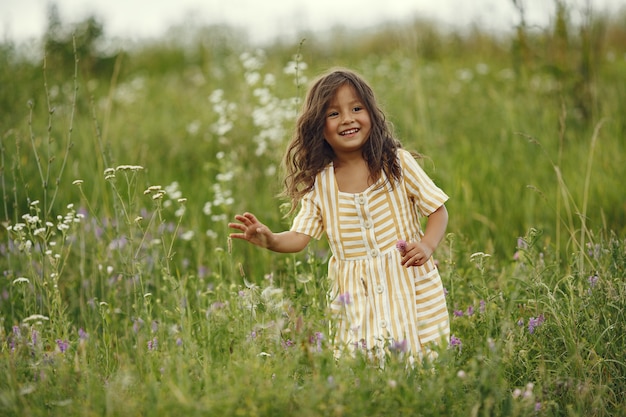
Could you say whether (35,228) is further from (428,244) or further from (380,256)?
(428,244)

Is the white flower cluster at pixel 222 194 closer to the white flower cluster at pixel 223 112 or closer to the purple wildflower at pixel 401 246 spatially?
the white flower cluster at pixel 223 112

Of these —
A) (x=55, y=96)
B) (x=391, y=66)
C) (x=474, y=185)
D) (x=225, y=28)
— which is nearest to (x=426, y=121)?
(x=474, y=185)

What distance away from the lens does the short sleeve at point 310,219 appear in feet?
9.59

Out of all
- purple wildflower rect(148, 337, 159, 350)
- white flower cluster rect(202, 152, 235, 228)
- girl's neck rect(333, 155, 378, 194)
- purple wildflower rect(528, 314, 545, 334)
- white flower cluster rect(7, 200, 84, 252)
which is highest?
girl's neck rect(333, 155, 378, 194)

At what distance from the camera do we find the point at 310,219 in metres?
2.94

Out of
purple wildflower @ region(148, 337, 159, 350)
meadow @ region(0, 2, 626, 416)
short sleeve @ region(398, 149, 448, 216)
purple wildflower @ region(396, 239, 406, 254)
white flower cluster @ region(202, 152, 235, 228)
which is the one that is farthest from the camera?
white flower cluster @ region(202, 152, 235, 228)

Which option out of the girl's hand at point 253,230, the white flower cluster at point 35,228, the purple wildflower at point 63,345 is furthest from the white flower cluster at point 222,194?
the purple wildflower at point 63,345

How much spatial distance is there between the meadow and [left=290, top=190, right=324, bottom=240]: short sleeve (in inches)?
7.1

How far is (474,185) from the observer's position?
4.99 m

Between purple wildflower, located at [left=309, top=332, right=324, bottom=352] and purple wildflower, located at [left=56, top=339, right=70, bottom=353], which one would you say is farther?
purple wildflower, located at [left=56, top=339, right=70, bottom=353]

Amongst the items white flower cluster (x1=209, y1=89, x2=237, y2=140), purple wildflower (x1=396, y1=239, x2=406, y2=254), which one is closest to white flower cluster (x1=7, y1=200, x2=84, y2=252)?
purple wildflower (x1=396, y1=239, x2=406, y2=254)

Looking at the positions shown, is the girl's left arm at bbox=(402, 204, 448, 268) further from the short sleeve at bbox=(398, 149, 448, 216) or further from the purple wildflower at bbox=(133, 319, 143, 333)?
the purple wildflower at bbox=(133, 319, 143, 333)

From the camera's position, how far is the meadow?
2.37m

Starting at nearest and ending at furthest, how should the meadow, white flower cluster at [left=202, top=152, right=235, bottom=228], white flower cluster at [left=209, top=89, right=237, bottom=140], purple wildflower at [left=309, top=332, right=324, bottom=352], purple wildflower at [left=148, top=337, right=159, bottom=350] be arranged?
the meadow, purple wildflower at [left=309, top=332, right=324, bottom=352], purple wildflower at [left=148, top=337, right=159, bottom=350], white flower cluster at [left=202, top=152, right=235, bottom=228], white flower cluster at [left=209, top=89, right=237, bottom=140]
